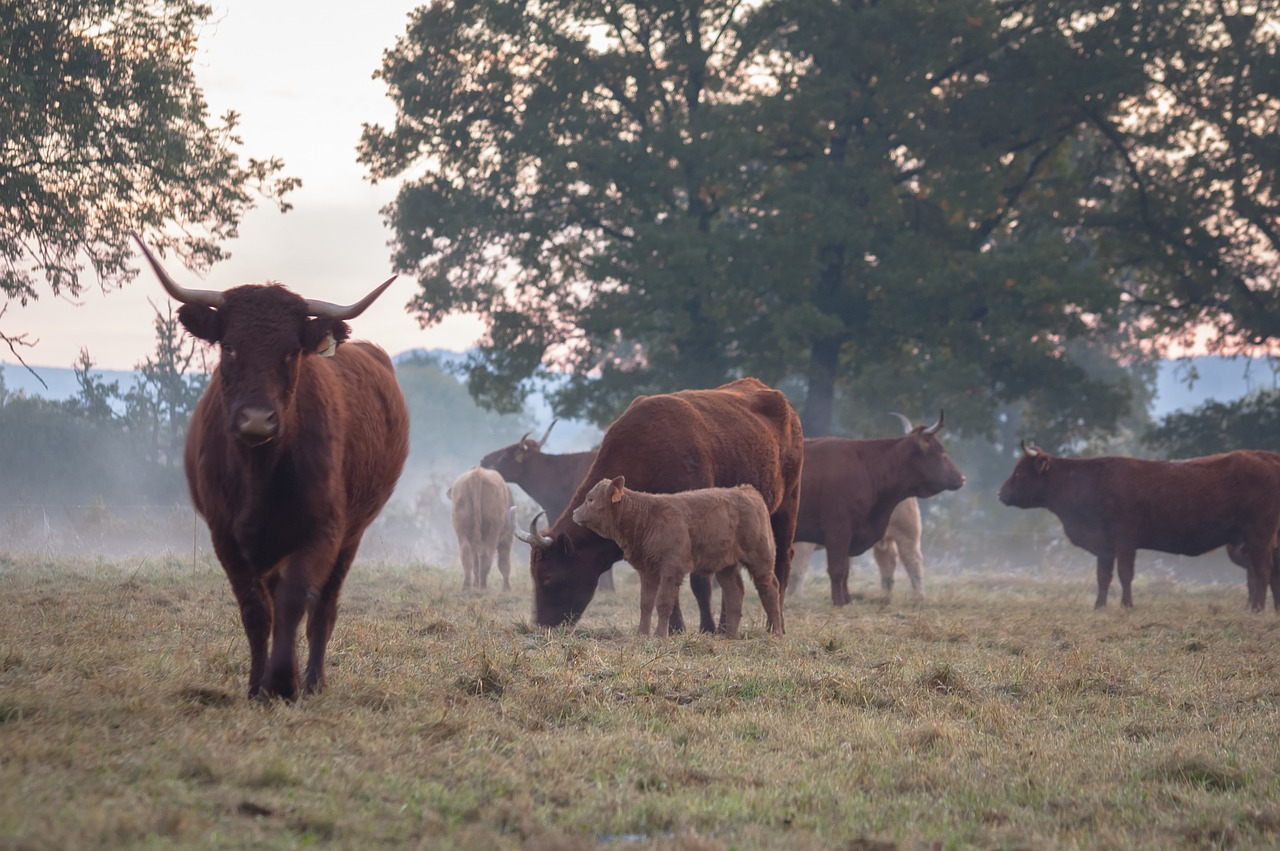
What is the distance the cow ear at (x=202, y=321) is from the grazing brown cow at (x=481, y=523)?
1284 centimetres

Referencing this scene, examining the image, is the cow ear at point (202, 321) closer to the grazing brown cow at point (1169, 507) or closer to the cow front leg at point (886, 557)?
the grazing brown cow at point (1169, 507)

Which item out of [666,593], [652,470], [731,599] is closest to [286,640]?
[666,593]

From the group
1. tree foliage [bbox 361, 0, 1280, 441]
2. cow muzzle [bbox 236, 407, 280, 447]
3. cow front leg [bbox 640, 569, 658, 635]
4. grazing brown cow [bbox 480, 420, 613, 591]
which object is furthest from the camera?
tree foliage [bbox 361, 0, 1280, 441]

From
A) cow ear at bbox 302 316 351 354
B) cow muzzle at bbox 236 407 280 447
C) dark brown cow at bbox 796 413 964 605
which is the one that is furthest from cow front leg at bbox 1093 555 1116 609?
cow muzzle at bbox 236 407 280 447

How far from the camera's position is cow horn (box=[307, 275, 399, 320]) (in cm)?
612

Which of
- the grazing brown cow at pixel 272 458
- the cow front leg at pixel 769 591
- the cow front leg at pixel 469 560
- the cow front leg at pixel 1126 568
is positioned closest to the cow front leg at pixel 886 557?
the cow front leg at pixel 1126 568

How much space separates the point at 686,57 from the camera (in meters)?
26.7

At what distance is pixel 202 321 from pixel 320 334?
1.74ft

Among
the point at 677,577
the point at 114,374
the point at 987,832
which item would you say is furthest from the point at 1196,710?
the point at 114,374

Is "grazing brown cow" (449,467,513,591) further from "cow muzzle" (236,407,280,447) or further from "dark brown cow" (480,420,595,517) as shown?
"cow muzzle" (236,407,280,447)

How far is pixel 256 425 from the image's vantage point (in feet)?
18.3

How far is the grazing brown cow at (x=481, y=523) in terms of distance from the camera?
1920cm

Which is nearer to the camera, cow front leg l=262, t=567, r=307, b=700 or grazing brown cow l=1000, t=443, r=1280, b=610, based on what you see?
cow front leg l=262, t=567, r=307, b=700

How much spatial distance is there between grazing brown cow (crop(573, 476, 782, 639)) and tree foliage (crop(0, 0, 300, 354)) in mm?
8449
